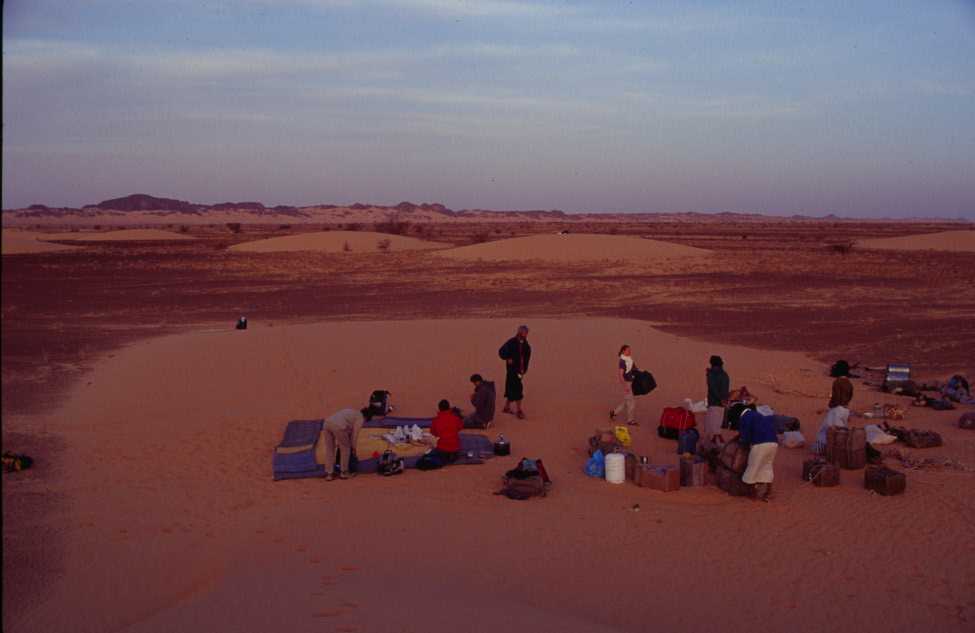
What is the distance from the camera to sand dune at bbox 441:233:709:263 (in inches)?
2247

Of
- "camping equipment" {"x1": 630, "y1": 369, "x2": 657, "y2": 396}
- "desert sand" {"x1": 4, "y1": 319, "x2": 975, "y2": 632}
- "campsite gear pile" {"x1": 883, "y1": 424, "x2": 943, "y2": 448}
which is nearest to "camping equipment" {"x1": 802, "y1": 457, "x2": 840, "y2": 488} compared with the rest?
"desert sand" {"x1": 4, "y1": 319, "x2": 975, "y2": 632}

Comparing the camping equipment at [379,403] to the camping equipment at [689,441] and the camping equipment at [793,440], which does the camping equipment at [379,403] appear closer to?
the camping equipment at [689,441]

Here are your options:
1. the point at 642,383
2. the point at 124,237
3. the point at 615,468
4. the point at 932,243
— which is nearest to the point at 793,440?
the point at 642,383

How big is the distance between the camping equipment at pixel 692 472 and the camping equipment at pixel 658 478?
11 cm

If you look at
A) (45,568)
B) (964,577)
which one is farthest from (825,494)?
(45,568)

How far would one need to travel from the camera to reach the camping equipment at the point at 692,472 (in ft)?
35.2

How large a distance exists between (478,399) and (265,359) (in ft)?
26.3

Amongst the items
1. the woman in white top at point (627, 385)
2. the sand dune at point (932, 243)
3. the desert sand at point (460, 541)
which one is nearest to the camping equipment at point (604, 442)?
the desert sand at point (460, 541)

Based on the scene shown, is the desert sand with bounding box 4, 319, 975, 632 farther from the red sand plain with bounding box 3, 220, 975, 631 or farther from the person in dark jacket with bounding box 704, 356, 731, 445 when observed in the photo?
the person in dark jacket with bounding box 704, 356, 731, 445

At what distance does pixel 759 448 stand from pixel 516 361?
4.91 m

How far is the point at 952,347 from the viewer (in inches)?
872

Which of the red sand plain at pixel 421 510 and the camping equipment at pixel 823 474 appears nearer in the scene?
the red sand plain at pixel 421 510

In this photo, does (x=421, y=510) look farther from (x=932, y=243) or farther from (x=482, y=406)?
(x=932, y=243)

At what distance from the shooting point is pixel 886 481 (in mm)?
10336
